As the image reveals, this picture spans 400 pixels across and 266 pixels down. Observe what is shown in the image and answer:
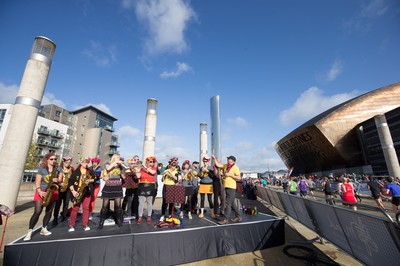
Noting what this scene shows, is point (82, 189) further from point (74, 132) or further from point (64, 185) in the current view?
point (74, 132)

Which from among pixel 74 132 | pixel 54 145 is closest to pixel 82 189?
pixel 54 145

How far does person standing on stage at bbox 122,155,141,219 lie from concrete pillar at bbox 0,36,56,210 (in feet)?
23.2

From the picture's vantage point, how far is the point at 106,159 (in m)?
57.6

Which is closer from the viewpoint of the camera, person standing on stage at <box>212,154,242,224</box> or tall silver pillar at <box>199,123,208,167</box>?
person standing on stage at <box>212,154,242,224</box>

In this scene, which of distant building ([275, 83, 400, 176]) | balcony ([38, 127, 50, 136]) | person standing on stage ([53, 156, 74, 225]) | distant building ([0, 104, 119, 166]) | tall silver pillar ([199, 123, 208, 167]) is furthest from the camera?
distant building ([0, 104, 119, 166])

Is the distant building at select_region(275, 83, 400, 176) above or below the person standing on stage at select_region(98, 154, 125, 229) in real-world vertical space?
above

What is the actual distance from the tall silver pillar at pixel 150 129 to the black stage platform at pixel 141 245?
53.9ft

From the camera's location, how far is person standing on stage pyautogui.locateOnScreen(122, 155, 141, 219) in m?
5.68

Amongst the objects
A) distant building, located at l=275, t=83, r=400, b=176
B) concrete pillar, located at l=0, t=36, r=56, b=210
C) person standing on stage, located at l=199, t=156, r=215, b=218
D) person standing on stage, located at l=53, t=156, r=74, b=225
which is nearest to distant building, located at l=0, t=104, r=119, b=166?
concrete pillar, located at l=0, t=36, r=56, b=210

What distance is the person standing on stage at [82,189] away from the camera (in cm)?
434

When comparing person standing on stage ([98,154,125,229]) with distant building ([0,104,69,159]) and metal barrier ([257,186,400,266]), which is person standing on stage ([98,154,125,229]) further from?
distant building ([0,104,69,159])

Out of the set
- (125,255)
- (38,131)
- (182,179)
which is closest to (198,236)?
(125,255)

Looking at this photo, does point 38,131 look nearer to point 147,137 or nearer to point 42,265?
point 147,137

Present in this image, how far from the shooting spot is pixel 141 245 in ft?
12.1
